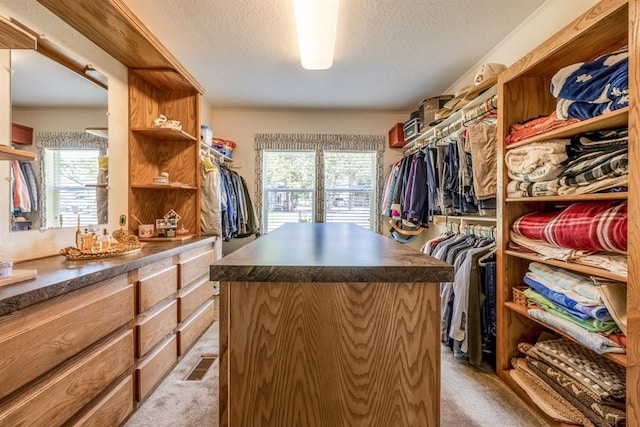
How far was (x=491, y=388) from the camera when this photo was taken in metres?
1.83

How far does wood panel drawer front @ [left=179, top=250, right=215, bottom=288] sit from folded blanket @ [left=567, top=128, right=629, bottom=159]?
2115mm

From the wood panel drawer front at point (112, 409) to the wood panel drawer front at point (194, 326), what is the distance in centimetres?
57

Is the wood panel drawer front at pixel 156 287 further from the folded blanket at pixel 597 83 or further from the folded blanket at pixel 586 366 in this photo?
the folded blanket at pixel 597 83

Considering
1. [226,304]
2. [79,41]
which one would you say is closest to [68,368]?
[226,304]

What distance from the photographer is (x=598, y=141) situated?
1.37 metres

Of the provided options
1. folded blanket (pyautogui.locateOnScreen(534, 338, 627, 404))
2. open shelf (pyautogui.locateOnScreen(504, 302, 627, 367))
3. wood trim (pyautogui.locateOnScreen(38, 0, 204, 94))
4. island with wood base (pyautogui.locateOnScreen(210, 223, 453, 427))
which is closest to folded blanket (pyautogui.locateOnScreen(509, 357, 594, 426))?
folded blanket (pyautogui.locateOnScreen(534, 338, 627, 404))

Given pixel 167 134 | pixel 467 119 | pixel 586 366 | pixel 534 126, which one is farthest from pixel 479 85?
pixel 167 134

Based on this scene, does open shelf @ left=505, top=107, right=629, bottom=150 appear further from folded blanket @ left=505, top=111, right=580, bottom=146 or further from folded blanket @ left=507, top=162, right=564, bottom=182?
folded blanket @ left=507, top=162, right=564, bottom=182

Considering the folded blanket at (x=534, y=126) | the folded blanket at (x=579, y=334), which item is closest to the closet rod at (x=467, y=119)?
the folded blanket at (x=534, y=126)

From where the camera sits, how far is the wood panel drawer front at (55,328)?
926 millimetres

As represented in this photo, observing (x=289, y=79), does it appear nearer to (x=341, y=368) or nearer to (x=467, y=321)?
(x=467, y=321)

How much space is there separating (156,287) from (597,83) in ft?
7.72

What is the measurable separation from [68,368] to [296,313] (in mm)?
1029

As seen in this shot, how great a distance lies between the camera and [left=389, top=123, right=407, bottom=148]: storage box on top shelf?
3.94 m
